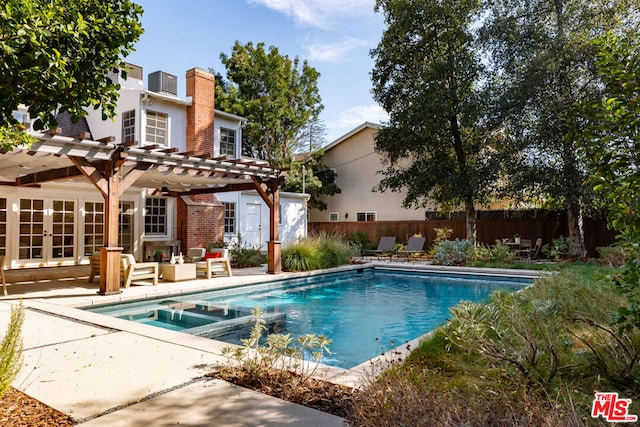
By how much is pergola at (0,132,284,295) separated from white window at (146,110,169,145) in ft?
8.94

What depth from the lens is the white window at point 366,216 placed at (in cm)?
2289

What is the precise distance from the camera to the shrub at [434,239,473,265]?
14523 mm

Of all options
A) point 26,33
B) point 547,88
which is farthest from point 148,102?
point 547,88

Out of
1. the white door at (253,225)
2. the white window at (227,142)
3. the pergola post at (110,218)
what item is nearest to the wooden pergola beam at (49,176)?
the pergola post at (110,218)

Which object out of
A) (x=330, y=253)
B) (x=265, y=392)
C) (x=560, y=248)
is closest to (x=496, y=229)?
(x=560, y=248)

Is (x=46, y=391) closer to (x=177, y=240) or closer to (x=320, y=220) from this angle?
(x=177, y=240)

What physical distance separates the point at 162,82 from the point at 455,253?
482 inches

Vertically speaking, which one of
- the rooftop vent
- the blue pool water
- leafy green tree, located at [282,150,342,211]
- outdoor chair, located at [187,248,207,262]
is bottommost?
the blue pool water

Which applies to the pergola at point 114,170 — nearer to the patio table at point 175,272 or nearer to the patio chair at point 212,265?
the patio chair at point 212,265

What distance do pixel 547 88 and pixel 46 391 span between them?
1640 centimetres

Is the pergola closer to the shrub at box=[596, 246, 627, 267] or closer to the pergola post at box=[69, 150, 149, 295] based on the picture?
the pergola post at box=[69, 150, 149, 295]

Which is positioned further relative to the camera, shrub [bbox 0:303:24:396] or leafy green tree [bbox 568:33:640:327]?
shrub [bbox 0:303:24:396]

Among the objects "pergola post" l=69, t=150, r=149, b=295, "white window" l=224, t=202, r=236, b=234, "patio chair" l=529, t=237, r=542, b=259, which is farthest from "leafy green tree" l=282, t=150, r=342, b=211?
"pergola post" l=69, t=150, r=149, b=295

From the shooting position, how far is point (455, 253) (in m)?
14.6
